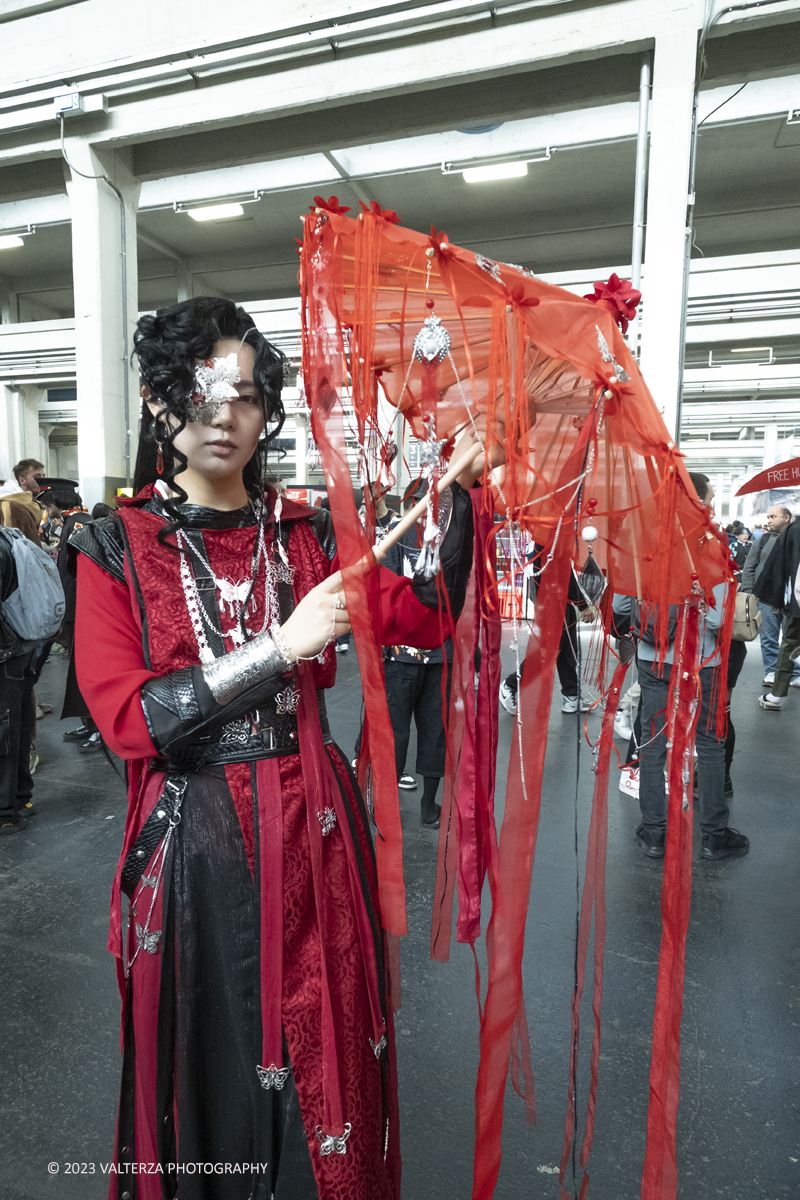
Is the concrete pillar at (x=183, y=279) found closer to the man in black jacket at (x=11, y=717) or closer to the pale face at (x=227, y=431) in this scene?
the man in black jacket at (x=11, y=717)

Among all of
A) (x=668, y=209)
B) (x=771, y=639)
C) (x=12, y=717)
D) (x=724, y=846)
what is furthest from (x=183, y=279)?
(x=724, y=846)

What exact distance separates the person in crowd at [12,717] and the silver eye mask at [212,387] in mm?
2610

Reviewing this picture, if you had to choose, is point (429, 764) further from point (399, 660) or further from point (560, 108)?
point (560, 108)

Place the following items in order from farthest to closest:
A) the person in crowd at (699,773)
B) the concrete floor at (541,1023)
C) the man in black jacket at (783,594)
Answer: the man in black jacket at (783,594) → the person in crowd at (699,773) → the concrete floor at (541,1023)

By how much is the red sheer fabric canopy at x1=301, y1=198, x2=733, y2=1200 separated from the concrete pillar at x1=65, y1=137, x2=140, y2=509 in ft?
18.4

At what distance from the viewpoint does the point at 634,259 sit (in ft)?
15.0

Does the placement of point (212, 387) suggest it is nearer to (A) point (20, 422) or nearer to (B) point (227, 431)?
(B) point (227, 431)

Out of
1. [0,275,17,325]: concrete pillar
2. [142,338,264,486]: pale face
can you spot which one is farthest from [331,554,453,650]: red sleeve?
[0,275,17,325]: concrete pillar

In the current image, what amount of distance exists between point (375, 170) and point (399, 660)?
18.5 ft

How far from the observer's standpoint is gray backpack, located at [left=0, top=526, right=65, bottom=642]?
3.19m

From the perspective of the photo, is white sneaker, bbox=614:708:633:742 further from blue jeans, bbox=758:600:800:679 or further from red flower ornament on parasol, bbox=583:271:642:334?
red flower ornament on parasol, bbox=583:271:642:334

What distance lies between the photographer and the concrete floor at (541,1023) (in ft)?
5.13

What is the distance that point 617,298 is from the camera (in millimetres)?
994

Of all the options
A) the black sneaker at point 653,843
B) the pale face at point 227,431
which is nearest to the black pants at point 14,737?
the pale face at point 227,431
